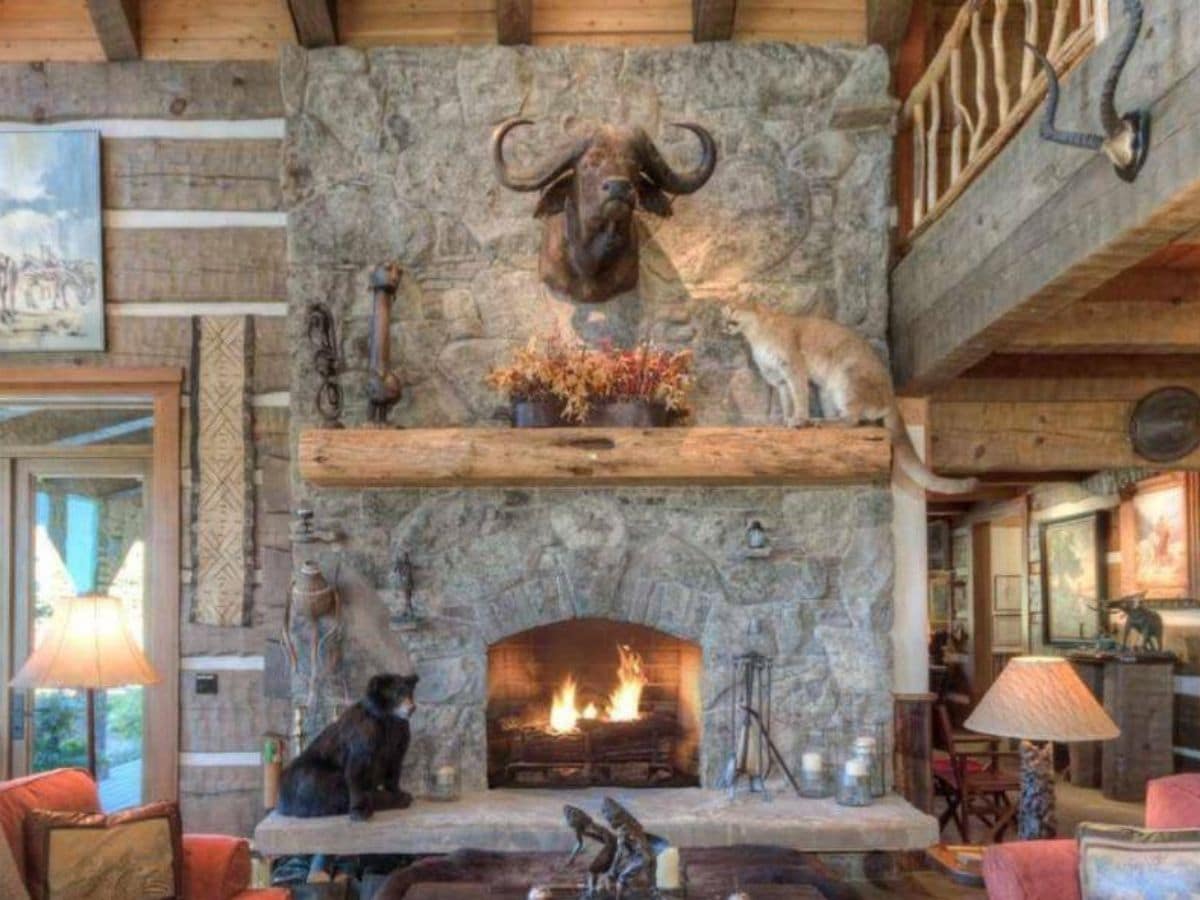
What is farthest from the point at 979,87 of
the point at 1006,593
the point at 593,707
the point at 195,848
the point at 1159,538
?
the point at 1006,593

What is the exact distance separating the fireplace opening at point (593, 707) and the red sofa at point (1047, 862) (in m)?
1.85

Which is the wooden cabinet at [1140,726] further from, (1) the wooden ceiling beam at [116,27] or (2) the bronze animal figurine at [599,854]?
(1) the wooden ceiling beam at [116,27]

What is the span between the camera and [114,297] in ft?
17.5

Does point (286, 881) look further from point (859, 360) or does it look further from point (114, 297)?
point (859, 360)

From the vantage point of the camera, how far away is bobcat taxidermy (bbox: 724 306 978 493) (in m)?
4.96

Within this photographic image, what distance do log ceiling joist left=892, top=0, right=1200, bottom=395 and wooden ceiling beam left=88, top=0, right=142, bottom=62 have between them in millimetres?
3513

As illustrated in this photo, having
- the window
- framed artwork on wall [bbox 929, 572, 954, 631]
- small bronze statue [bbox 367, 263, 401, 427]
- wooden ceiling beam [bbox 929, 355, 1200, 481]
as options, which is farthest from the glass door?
framed artwork on wall [bbox 929, 572, 954, 631]

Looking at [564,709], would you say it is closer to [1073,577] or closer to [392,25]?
[392,25]

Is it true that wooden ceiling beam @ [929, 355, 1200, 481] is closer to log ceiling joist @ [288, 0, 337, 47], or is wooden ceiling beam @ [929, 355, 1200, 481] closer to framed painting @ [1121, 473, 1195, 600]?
framed painting @ [1121, 473, 1195, 600]

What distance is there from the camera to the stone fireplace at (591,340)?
5.11 metres

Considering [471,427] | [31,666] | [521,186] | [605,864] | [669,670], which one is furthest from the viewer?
[669,670]

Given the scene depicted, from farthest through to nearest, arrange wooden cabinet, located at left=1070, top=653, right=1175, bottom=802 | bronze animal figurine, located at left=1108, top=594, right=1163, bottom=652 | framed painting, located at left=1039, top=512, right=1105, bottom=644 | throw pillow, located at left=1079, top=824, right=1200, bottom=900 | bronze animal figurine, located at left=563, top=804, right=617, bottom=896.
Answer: framed painting, located at left=1039, top=512, right=1105, bottom=644, bronze animal figurine, located at left=1108, top=594, right=1163, bottom=652, wooden cabinet, located at left=1070, top=653, right=1175, bottom=802, bronze animal figurine, located at left=563, top=804, right=617, bottom=896, throw pillow, located at left=1079, top=824, right=1200, bottom=900

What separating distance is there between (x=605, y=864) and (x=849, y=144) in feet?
10.9

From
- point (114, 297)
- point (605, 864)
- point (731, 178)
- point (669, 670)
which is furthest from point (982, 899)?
point (114, 297)
